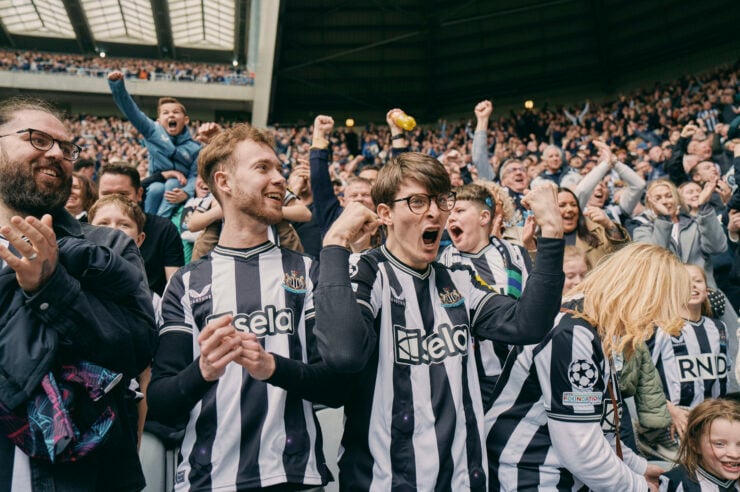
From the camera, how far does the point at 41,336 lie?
1539 mm

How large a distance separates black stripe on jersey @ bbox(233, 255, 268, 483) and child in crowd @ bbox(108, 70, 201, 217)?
277 cm

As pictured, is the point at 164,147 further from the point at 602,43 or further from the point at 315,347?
the point at 602,43

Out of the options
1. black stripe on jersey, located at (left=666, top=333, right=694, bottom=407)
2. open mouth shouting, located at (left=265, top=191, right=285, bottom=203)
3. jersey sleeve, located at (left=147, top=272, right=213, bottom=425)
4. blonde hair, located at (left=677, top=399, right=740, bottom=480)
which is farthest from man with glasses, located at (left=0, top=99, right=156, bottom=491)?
black stripe on jersey, located at (left=666, top=333, right=694, bottom=407)

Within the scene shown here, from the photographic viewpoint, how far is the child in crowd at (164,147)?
4.70m

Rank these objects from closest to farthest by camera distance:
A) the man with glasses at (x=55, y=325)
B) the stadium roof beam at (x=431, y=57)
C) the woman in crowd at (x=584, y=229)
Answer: the man with glasses at (x=55, y=325) < the woman in crowd at (x=584, y=229) < the stadium roof beam at (x=431, y=57)

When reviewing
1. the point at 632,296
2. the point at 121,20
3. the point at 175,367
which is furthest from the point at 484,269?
the point at 121,20

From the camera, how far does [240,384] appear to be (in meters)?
1.94

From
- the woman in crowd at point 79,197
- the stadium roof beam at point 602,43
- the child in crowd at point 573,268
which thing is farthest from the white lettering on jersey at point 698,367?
the stadium roof beam at point 602,43

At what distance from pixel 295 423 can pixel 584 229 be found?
3.41 meters

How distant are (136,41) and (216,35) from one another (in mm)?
4362

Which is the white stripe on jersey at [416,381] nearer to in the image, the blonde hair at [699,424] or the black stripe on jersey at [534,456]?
the black stripe on jersey at [534,456]

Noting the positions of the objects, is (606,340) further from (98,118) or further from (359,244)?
(98,118)

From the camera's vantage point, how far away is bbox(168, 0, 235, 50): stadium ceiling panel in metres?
27.3

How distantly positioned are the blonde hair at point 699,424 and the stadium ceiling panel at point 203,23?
2817 centimetres
